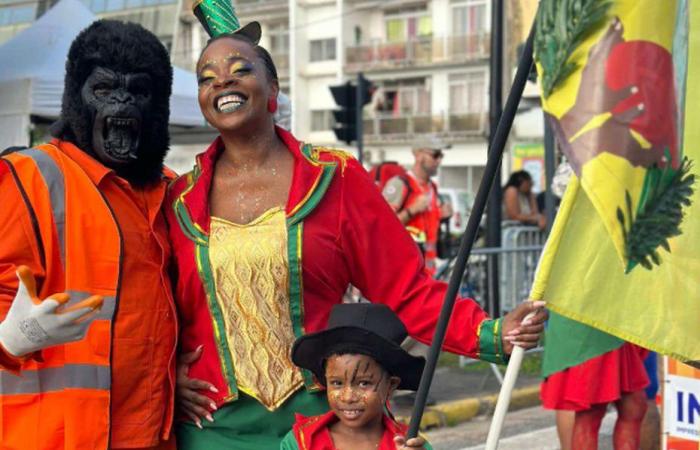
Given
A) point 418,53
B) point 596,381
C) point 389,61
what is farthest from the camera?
point 389,61

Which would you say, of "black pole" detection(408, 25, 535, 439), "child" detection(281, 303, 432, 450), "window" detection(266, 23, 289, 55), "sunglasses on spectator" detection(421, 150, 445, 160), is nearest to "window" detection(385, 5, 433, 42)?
"window" detection(266, 23, 289, 55)

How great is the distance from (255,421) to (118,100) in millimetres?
1074

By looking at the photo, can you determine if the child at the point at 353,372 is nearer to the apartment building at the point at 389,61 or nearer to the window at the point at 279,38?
the apartment building at the point at 389,61

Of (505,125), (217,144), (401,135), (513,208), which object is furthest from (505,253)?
(401,135)

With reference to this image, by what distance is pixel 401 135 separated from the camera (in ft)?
158

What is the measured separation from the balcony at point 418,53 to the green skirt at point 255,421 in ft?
141

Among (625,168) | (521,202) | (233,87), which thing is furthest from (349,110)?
(625,168)

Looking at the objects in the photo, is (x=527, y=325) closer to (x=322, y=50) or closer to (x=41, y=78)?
(x=41, y=78)

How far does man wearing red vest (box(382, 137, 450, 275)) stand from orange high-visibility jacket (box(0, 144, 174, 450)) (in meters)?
6.21

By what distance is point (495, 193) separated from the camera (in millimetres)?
12305

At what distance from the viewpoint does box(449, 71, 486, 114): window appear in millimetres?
46594

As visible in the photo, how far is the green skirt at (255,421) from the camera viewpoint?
377 cm

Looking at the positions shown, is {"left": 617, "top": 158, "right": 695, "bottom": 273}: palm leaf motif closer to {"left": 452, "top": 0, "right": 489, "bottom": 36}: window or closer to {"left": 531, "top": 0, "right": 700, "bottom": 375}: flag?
{"left": 531, "top": 0, "right": 700, "bottom": 375}: flag

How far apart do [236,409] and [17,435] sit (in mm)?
642
